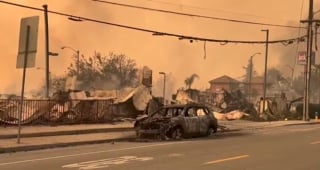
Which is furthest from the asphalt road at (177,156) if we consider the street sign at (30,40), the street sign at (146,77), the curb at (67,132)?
the street sign at (146,77)

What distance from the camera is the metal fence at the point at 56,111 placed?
26375 millimetres

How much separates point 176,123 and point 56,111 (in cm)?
741

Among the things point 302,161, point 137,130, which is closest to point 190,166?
point 302,161

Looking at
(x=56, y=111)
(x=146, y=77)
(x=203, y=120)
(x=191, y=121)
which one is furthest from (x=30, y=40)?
(x=146, y=77)

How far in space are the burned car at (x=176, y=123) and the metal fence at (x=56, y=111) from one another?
553 cm

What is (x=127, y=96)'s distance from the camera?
34.8 meters

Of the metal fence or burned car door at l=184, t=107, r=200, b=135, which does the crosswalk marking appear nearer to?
burned car door at l=184, t=107, r=200, b=135

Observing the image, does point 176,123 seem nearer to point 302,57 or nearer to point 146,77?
point 146,77

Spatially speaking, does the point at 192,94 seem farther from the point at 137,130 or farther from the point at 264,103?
the point at 137,130

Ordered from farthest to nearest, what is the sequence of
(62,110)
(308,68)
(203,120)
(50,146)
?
(308,68), (62,110), (203,120), (50,146)

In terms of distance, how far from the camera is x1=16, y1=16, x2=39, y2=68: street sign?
2016 centimetres

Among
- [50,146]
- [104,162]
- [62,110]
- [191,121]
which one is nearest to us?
[104,162]

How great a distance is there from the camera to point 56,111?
28375 mm

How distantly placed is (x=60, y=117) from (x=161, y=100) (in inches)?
409
